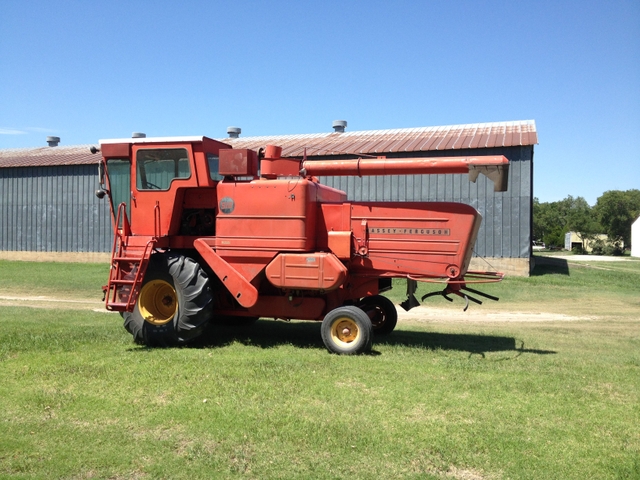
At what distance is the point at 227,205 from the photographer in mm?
9273

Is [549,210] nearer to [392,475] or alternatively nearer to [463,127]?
[463,127]

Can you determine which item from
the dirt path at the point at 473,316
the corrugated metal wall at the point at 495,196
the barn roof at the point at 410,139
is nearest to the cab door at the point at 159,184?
the dirt path at the point at 473,316

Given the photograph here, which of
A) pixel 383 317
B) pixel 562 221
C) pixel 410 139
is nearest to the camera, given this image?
pixel 383 317

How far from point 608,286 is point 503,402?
1728 centimetres

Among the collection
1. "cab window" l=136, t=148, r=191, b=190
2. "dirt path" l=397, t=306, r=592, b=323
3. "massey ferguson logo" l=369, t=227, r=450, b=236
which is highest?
"cab window" l=136, t=148, r=191, b=190

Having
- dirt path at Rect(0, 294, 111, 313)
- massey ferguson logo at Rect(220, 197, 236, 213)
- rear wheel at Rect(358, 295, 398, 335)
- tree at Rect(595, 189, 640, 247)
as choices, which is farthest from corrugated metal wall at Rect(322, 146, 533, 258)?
tree at Rect(595, 189, 640, 247)

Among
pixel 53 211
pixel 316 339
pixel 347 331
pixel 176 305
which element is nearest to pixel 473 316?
pixel 316 339

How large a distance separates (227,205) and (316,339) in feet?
9.07

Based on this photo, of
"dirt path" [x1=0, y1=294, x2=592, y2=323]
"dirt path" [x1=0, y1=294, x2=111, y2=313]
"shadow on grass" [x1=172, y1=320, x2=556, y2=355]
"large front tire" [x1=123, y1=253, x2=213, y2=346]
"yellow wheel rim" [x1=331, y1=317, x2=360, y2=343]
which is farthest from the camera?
"dirt path" [x1=0, y1=294, x2=111, y2=313]

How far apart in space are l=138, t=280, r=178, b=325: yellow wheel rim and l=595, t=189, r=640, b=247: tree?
72716 millimetres

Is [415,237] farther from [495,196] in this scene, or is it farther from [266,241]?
[495,196]

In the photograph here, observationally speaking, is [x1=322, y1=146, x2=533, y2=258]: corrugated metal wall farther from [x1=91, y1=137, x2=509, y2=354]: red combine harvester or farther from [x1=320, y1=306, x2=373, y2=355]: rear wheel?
[x1=320, y1=306, x2=373, y2=355]: rear wheel

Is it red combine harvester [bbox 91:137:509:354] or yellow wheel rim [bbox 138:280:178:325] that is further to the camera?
yellow wheel rim [bbox 138:280:178:325]

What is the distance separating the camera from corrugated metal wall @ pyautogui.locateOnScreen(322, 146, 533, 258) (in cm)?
2205
